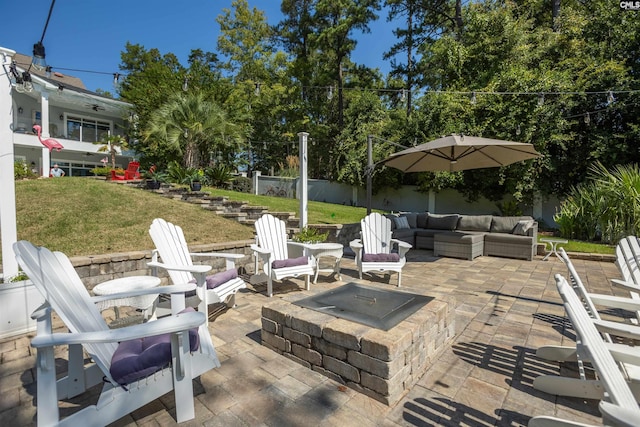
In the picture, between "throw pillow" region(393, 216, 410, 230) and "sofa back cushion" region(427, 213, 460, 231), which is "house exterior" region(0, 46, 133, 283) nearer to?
"throw pillow" region(393, 216, 410, 230)

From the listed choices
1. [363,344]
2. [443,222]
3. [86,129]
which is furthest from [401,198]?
[86,129]

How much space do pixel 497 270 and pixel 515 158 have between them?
227 centimetres

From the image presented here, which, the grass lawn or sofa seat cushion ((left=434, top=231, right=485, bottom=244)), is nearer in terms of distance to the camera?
the grass lawn

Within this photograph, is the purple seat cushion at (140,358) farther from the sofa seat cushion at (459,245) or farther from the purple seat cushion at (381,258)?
the sofa seat cushion at (459,245)

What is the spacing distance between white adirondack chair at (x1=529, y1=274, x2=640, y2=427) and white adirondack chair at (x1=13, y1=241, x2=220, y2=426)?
5.46 ft

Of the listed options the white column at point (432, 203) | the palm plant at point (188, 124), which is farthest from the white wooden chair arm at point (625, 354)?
the white column at point (432, 203)

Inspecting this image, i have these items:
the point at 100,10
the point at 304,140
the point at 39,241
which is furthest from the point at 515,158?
the point at 100,10

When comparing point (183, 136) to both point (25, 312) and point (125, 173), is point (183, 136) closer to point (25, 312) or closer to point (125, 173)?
point (125, 173)

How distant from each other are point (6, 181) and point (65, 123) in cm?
1614

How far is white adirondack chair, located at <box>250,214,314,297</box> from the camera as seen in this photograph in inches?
149

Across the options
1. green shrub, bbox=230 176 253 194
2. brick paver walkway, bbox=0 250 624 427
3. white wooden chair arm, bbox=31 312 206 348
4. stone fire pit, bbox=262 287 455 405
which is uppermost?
green shrub, bbox=230 176 253 194

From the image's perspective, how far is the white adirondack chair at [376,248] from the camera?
14.2 feet

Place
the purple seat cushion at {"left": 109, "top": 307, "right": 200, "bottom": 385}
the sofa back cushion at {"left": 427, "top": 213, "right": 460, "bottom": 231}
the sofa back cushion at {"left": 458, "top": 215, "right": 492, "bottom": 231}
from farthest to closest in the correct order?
the sofa back cushion at {"left": 427, "top": 213, "right": 460, "bottom": 231} < the sofa back cushion at {"left": 458, "top": 215, "right": 492, "bottom": 231} < the purple seat cushion at {"left": 109, "top": 307, "right": 200, "bottom": 385}

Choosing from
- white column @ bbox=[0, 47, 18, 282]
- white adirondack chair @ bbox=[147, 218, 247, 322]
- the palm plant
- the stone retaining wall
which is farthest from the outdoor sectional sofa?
the palm plant
